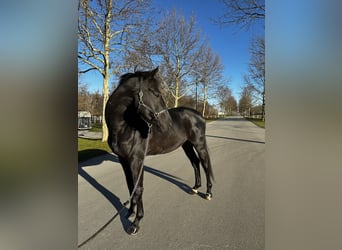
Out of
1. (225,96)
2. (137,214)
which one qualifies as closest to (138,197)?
(137,214)

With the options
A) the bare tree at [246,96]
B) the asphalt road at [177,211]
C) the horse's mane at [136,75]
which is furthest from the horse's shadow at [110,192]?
the bare tree at [246,96]

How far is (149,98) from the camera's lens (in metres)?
2.39

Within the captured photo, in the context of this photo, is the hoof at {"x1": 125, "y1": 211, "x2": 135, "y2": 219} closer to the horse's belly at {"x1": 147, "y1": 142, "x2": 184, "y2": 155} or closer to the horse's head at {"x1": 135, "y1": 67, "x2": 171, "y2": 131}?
the horse's belly at {"x1": 147, "y1": 142, "x2": 184, "y2": 155}

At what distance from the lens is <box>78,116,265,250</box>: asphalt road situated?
2391mm

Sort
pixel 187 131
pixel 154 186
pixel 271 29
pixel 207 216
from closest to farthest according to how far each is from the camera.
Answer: pixel 271 29 → pixel 207 216 → pixel 187 131 → pixel 154 186

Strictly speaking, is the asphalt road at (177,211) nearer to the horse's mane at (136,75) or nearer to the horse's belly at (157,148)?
the horse's belly at (157,148)

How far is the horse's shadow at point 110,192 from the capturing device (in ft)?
10.1

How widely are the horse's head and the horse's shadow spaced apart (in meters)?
1.05

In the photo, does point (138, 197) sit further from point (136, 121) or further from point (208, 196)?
point (208, 196)
